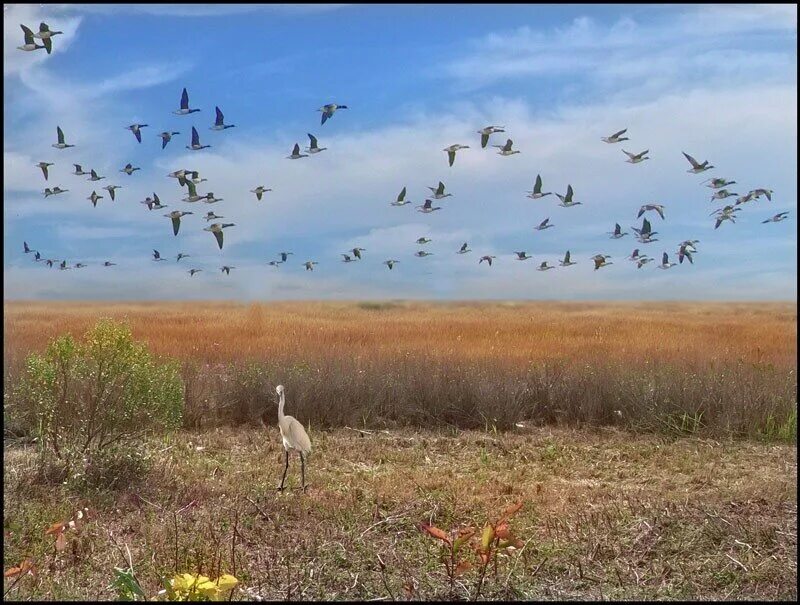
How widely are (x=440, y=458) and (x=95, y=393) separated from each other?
2168mm

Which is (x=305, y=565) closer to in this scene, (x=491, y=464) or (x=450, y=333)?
(x=491, y=464)

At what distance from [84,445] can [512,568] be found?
2.65 metres

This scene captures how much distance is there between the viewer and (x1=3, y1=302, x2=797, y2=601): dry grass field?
13.4 feet

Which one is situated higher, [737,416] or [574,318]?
[574,318]

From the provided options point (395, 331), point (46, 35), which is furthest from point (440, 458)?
point (46, 35)

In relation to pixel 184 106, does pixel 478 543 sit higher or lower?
lower

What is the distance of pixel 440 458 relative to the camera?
5840 millimetres

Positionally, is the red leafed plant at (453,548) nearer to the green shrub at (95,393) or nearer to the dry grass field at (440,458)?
the dry grass field at (440,458)

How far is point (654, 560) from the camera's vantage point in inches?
166

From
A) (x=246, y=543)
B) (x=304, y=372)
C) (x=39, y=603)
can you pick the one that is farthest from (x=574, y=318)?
(x=39, y=603)

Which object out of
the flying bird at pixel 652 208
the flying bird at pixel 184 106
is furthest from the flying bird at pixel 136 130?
the flying bird at pixel 652 208

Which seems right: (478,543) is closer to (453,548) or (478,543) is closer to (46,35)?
(453,548)

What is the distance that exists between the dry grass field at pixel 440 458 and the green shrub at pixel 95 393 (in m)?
0.21

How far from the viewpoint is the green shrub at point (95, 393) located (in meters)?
5.11
